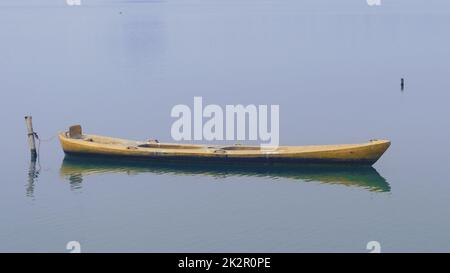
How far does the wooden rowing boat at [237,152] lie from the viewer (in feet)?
156

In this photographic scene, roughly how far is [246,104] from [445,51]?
188ft

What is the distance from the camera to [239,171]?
48.1m

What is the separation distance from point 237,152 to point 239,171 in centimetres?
125

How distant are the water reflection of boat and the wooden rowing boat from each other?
1.42 ft

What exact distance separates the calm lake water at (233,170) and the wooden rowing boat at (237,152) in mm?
776

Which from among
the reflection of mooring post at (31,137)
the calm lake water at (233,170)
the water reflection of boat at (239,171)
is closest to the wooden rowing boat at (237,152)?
the water reflection of boat at (239,171)

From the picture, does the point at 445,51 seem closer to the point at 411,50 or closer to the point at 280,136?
the point at 411,50

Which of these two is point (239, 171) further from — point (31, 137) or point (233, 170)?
point (31, 137)

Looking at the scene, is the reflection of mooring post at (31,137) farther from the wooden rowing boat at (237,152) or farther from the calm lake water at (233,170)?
→ the wooden rowing boat at (237,152)

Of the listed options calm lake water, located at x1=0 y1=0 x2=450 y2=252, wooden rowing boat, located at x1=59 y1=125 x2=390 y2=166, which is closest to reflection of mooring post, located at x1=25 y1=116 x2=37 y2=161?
calm lake water, located at x1=0 y1=0 x2=450 y2=252

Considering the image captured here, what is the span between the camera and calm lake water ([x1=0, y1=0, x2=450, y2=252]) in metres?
37.6

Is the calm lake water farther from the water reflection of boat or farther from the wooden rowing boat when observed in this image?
the wooden rowing boat

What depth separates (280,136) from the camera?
192ft
